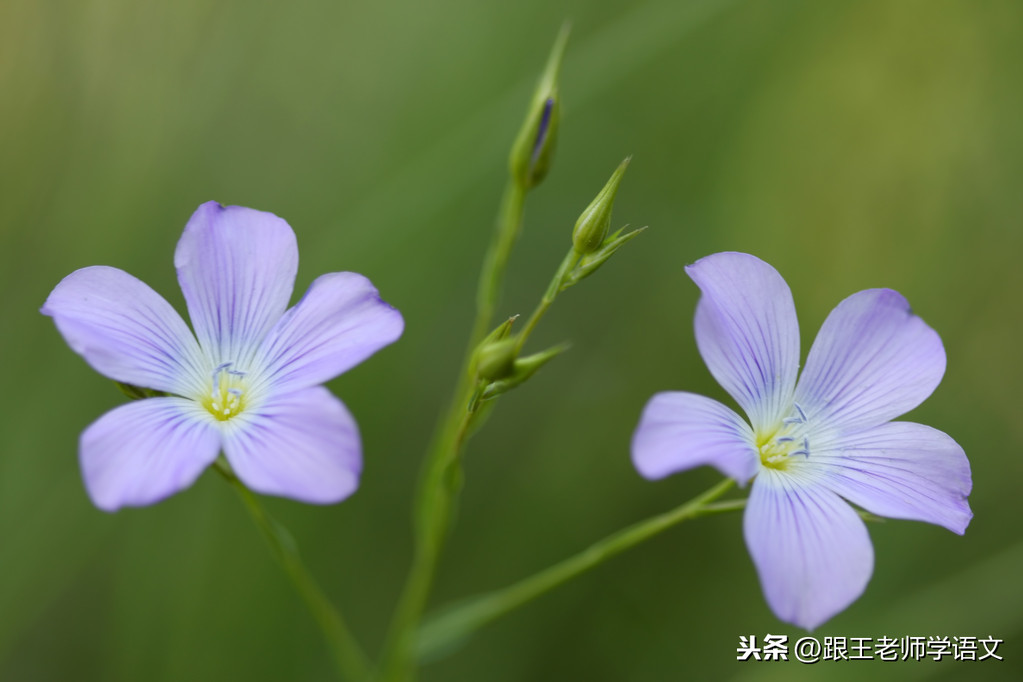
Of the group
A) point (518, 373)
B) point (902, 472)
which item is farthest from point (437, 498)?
point (902, 472)

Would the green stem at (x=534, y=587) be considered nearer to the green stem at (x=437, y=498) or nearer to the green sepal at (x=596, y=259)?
the green stem at (x=437, y=498)

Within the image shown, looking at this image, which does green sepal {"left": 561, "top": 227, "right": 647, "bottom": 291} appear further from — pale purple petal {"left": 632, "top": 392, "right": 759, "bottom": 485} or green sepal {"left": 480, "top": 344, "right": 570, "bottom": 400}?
pale purple petal {"left": 632, "top": 392, "right": 759, "bottom": 485}

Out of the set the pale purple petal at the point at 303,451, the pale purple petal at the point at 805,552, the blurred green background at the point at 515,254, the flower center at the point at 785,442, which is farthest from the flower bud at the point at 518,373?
the blurred green background at the point at 515,254

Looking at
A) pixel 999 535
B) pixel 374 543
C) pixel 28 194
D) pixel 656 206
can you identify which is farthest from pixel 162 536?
pixel 999 535

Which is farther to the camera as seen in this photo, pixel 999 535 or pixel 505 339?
pixel 999 535

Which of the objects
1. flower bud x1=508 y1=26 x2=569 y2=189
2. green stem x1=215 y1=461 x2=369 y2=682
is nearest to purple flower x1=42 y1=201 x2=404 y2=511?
green stem x1=215 y1=461 x2=369 y2=682

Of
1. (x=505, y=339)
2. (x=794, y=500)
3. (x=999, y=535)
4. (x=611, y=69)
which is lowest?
(x=999, y=535)

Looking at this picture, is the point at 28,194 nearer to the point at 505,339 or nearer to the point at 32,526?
the point at 32,526

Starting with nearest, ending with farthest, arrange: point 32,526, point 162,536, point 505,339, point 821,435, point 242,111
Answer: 1. point 505,339
2. point 821,435
3. point 32,526
4. point 162,536
5. point 242,111
